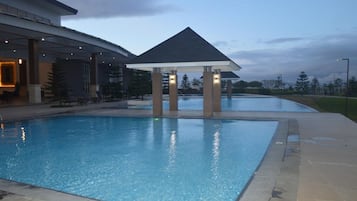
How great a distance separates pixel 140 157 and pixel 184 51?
27.9 feet

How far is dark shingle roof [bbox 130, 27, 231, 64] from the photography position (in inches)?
606

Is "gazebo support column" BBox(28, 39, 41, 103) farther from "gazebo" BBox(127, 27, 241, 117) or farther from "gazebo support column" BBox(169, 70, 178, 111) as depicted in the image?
"gazebo support column" BBox(169, 70, 178, 111)

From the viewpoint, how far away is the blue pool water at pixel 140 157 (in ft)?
19.7

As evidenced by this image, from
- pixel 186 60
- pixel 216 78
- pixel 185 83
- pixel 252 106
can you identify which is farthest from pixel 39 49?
pixel 185 83

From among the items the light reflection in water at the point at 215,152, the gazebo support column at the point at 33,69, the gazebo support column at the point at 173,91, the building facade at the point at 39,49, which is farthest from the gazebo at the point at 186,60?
the gazebo support column at the point at 33,69

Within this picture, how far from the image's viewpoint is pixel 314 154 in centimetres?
718

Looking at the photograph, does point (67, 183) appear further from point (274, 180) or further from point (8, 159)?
point (274, 180)

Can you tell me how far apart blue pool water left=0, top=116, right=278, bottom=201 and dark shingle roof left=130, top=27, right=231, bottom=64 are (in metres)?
2.84

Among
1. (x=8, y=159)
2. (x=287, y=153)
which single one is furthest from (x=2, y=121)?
(x=287, y=153)

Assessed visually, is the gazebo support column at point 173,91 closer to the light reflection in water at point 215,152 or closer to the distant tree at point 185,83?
the light reflection in water at point 215,152

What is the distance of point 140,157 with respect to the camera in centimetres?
846

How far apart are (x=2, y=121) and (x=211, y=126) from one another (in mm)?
8770

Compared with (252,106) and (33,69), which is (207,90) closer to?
(252,106)

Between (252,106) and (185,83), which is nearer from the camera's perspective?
(252,106)
